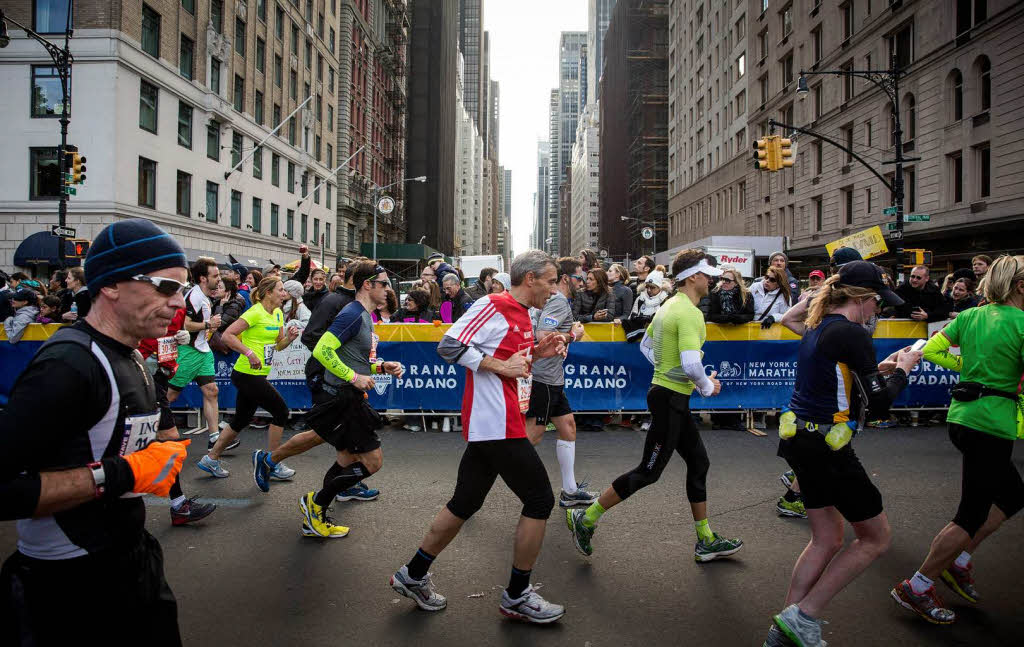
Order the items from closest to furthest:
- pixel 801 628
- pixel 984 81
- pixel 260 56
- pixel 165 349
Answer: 1. pixel 801 628
2. pixel 165 349
3. pixel 984 81
4. pixel 260 56

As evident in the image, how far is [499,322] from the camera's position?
162 inches

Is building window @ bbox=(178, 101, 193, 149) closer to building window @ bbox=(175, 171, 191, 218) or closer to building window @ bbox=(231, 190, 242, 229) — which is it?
building window @ bbox=(175, 171, 191, 218)

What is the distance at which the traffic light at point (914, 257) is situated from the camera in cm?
1845

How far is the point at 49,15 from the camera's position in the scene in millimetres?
26484

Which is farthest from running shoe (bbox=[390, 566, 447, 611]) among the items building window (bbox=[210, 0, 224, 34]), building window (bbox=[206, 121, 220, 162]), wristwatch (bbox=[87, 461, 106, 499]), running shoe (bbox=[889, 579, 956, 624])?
building window (bbox=[210, 0, 224, 34])

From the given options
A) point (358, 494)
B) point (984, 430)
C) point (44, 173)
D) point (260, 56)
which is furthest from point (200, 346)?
point (260, 56)

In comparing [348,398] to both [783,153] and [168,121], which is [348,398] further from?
[168,121]

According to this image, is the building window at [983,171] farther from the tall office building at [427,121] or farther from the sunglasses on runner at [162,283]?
the tall office building at [427,121]

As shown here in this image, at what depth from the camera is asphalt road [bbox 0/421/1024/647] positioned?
381cm

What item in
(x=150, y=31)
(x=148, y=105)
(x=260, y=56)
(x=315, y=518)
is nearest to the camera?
(x=315, y=518)

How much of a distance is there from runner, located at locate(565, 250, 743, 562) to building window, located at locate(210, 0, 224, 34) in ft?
119

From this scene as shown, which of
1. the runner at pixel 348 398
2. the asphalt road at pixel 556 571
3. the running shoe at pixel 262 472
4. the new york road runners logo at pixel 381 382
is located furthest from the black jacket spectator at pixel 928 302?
the running shoe at pixel 262 472

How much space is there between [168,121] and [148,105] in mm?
1302

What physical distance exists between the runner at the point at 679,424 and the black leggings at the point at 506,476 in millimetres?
1092
